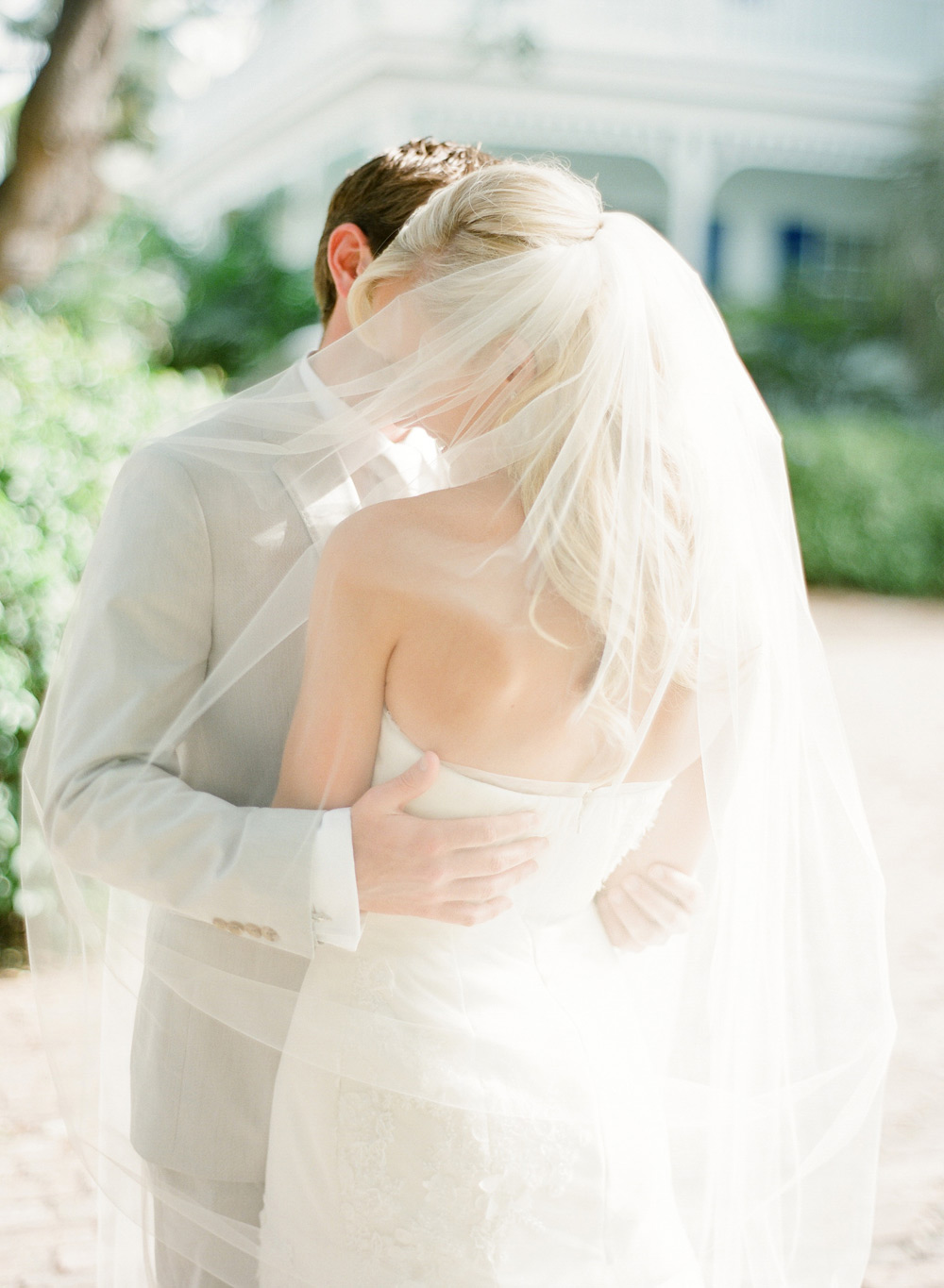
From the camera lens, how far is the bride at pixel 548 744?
5.19 feet

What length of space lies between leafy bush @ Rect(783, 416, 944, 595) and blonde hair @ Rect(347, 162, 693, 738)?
43.3 feet

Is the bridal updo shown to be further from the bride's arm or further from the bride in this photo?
the bride's arm

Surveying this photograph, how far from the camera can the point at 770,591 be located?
186 centimetres

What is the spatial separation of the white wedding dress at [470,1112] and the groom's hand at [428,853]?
0.13ft

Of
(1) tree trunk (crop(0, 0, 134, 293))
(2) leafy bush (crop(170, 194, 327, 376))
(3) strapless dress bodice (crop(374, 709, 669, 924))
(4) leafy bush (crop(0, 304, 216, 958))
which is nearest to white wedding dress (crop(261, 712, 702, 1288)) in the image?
(3) strapless dress bodice (crop(374, 709, 669, 924))

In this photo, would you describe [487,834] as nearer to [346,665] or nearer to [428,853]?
[428,853]

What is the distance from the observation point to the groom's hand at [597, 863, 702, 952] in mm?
1883

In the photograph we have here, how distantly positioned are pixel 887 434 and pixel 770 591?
14.9 m

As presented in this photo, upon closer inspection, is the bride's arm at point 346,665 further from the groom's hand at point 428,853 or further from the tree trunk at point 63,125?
the tree trunk at point 63,125

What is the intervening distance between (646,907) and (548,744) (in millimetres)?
420

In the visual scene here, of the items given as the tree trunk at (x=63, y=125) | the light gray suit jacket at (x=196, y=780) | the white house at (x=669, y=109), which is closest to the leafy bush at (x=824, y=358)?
the white house at (x=669, y=109)

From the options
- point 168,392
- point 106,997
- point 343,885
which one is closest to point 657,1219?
point 343,885

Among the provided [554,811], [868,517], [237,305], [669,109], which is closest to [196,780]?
[554,811]

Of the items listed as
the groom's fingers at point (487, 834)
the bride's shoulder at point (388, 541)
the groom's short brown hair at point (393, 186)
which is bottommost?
the groom's fingers at point (487, 834)
